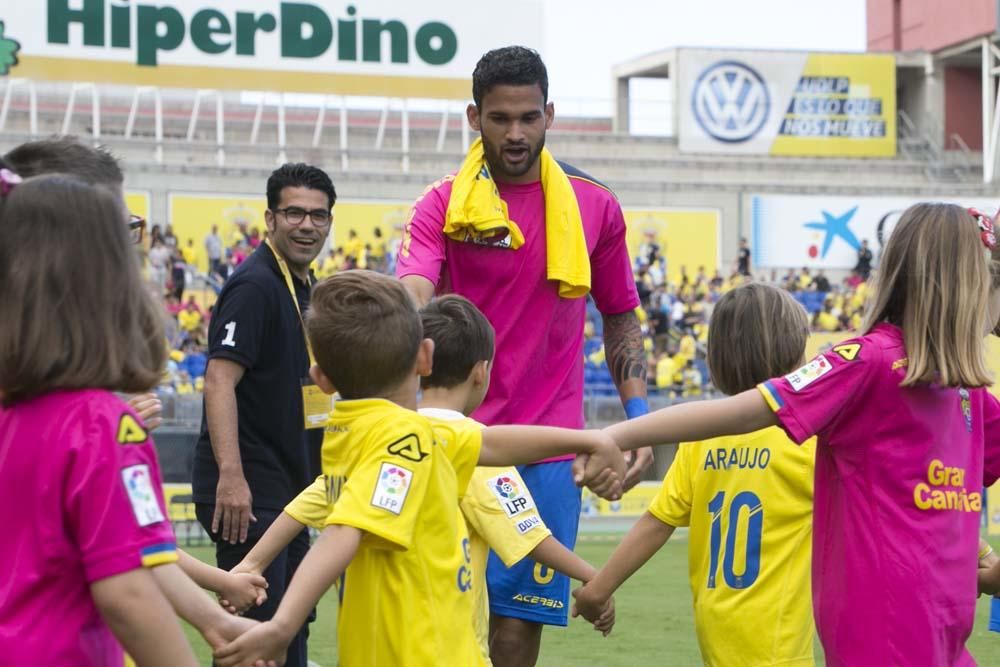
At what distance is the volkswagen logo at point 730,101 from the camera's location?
4309 cm

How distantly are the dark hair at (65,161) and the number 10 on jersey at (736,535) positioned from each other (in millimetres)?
2098

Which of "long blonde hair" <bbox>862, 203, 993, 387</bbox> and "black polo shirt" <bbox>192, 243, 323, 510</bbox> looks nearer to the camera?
"long blonde hair" <bbox>862, 203, 993, 387</bbox>

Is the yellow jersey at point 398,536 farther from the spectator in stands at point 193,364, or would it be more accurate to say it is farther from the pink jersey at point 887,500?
the spectator in stands at point 193,364

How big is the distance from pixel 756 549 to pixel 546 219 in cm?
138

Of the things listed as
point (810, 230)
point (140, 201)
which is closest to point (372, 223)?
point (140, 201)

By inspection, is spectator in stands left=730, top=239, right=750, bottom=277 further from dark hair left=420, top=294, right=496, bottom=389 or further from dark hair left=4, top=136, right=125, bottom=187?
dark hair left=4, top=136, right=125, bottom=187

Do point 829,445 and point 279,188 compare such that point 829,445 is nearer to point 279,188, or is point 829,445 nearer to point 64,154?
point 64,154

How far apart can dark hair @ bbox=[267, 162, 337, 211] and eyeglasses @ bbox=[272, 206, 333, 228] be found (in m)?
0.08

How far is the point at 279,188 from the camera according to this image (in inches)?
261

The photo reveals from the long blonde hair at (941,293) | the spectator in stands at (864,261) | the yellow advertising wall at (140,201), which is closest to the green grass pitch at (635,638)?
the long blonde hair at (941,293)

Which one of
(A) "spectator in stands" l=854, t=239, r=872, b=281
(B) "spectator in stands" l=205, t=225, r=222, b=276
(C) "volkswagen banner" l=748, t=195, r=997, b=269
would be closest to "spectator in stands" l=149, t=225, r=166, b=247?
(B) "spectator in stands" l=205, t=225, r=222, b=276

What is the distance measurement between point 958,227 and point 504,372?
1.89 meters

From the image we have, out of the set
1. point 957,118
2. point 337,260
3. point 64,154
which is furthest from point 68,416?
point 957,118

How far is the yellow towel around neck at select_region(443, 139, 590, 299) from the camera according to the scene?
5.24 m
